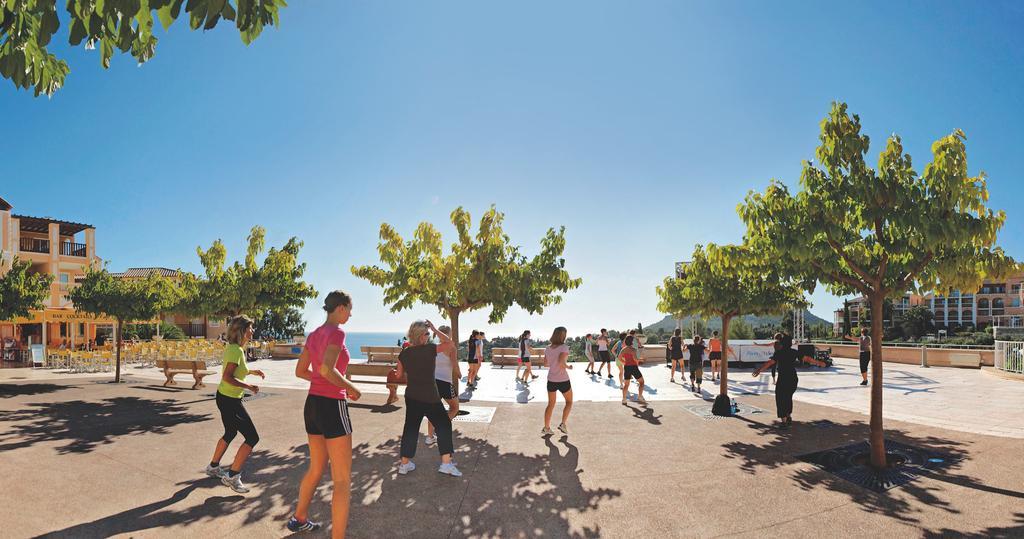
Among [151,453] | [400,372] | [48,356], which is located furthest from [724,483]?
[48,356]

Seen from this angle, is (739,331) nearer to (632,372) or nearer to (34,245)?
(632,372)

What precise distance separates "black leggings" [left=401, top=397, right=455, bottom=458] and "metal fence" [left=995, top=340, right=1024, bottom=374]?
18808mm

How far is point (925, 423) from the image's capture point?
8.70 meters

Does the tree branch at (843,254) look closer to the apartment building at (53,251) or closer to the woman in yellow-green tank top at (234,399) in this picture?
the woman in yellow-green tank top at (234,399)

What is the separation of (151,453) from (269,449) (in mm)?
1453

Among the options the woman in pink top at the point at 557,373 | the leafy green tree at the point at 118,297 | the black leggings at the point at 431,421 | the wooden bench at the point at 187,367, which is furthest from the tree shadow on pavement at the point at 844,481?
the leafy green tree at the point at 118,297

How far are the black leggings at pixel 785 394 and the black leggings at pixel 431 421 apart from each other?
6.16 m

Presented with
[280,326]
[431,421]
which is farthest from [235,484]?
[280,326]

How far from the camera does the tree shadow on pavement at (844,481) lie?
15.9ft

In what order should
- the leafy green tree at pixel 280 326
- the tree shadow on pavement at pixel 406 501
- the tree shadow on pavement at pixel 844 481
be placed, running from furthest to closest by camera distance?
the leafy green tree at pixel 280 326 < the tree shadow on pavement at pixel 844 481 < the tree shadow on pavement at pixel 406 501

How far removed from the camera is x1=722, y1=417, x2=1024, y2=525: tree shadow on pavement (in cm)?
484

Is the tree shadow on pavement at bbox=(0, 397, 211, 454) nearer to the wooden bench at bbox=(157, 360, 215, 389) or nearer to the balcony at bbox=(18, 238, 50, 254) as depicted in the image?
the wooden bench at bbox=(157, 360, 215, 389)

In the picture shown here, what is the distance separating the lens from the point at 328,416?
364cm

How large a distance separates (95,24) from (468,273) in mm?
8064
